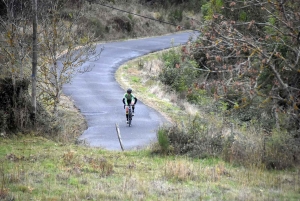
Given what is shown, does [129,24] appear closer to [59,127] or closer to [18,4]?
[18,4]

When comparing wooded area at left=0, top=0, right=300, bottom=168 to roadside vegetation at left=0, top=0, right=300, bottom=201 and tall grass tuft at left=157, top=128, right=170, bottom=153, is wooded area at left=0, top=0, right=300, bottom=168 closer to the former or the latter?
roadside vegetation at left=0, top=0, right=300, bottom=201

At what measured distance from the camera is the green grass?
9266mm

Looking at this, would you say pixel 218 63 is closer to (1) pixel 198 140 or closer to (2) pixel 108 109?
(1) pixel 198 140

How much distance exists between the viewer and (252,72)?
764 centimetres

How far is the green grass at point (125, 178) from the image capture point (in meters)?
9.27

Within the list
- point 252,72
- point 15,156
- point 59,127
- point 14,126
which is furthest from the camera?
point 59,127

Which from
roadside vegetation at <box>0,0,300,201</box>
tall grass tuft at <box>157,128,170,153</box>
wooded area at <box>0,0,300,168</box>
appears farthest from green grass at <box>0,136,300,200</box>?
wooded area at <box>0,0,300,168</box>

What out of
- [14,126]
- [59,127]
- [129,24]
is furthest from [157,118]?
[129,24]

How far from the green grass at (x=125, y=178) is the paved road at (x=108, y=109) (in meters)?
3.58

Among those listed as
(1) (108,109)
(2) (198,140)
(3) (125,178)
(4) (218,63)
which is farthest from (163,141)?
(1) (108,109)

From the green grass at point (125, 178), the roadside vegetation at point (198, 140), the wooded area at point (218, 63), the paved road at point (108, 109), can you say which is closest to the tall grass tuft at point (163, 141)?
the roadside vegetation at point (198, 140)

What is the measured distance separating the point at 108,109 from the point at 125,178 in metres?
11.9

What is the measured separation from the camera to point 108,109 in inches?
886

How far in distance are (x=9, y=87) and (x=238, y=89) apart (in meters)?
9.67
